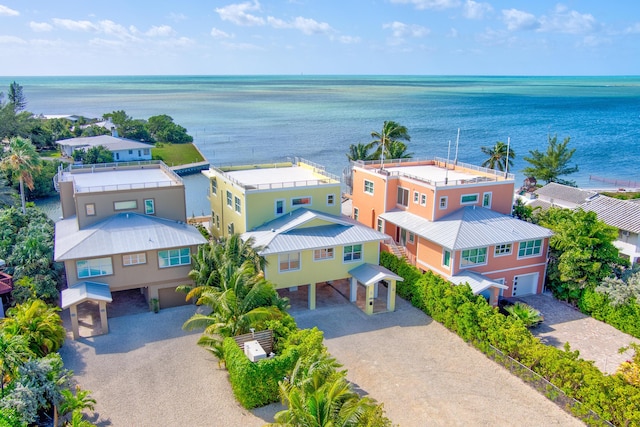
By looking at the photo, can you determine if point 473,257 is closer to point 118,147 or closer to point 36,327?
point 36,327

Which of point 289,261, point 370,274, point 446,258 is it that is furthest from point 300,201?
point 446,258

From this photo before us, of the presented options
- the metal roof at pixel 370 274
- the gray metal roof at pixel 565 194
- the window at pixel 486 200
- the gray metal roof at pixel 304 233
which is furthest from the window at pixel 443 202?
the gray metal roof at pixel 565 194

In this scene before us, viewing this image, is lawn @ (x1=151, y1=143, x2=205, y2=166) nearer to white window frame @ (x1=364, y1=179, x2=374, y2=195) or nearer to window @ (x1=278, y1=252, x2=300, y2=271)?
white window frame @ (x1=364, y1=179, x2=374, y2=195)

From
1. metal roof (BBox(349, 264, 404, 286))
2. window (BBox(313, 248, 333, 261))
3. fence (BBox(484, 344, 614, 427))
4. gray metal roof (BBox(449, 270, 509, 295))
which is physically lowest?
fence (BBox(484, 344, 614, 427))

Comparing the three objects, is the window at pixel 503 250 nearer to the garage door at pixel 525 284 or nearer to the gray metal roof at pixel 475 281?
the gray metal roof at pixel 475 281

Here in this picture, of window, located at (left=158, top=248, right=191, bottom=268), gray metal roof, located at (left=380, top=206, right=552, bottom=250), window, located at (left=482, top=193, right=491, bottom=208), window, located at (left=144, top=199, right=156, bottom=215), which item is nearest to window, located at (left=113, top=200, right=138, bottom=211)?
window, located at (left=144, top=199, right=156, bottom=215)

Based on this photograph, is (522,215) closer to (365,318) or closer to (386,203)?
(386,203)

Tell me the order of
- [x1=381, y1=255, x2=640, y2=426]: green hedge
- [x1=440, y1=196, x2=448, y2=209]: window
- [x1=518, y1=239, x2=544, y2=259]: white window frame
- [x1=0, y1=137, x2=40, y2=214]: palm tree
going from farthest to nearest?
[x1=0, y1=137, x2=40, y2=214]: palm tree, [x1=440, y1=196, x2=448, y2=209]: window, [x1=518, y1=239, x2=544, y2=259]: white window frame, [x1=381, y1=255, x2=640, y2=426]: green hedge

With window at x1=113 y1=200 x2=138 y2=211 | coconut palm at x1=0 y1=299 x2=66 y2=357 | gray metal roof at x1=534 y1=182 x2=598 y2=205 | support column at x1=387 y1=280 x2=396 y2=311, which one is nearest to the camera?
coconut palm at x1=0 y1=299 x2=66 y2=357
